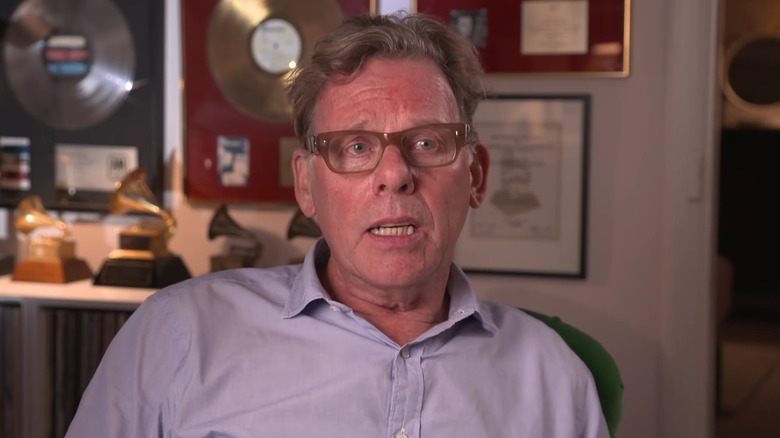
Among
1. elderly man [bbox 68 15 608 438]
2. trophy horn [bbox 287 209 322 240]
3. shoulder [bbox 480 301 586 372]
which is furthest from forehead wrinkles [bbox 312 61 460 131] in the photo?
trophy horn [bbox 287 209 322 240]

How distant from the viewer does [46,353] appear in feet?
8.27

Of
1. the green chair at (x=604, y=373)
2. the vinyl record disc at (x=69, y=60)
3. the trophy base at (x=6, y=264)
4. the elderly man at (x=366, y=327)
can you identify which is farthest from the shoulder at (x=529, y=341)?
the trophy base at (x=6, y=264)

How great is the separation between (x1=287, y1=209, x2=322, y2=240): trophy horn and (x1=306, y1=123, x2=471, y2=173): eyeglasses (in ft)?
3.73

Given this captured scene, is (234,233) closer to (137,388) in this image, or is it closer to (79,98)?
(79,98)

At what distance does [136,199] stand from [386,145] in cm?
149

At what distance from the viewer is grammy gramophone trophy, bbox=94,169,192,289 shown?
2.62 m

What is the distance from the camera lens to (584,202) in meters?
2.67

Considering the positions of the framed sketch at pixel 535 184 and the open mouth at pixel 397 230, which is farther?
the framed sketch at pixel 535 184

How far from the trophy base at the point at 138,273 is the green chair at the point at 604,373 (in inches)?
50.3

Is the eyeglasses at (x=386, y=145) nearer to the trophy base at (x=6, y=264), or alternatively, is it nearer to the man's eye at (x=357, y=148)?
the man's eye at (x=357, y=148)

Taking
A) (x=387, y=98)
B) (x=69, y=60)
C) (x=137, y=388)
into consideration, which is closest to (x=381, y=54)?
(x=387, y=98)

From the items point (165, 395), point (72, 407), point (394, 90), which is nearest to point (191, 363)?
point (165, 395)

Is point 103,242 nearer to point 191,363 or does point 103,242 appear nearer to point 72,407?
point 72,407

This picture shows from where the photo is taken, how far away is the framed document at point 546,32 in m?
2.63
